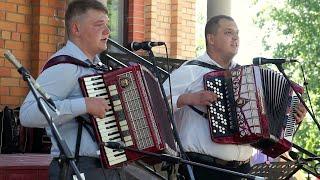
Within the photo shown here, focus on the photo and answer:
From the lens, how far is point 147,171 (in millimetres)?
6234

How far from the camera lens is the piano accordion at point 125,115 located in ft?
13.4

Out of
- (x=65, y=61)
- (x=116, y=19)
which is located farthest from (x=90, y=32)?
(x=116, y=19)

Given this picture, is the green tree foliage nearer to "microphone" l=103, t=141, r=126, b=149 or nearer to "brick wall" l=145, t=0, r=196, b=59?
"brick wall" l=145, t=0, r=196, b=59

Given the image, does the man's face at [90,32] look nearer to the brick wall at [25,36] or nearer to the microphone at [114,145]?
the microphone at [114,145]

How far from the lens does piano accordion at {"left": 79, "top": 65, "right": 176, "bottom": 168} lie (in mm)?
4086

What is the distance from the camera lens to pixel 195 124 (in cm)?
513

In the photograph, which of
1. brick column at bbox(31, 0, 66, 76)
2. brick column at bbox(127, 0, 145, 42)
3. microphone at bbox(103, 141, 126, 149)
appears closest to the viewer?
microphone at bbox(103, 141, 126, 149)

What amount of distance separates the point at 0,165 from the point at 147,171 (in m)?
1.28

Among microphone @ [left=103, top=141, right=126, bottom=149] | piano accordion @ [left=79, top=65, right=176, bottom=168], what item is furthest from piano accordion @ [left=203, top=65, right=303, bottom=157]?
microphone @ [left=103, top=141, right=126, bottom=149]

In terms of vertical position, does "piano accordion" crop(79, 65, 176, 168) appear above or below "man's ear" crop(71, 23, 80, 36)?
below

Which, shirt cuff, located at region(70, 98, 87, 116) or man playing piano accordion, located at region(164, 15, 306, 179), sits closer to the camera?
shirt cuff, located at region(70, 98, 87, 116)

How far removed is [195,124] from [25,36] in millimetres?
2964

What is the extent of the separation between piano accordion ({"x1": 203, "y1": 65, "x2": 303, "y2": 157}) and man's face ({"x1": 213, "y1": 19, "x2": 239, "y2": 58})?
0.89 ft

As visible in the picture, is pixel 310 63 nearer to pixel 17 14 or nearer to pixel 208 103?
pixel 17 14
